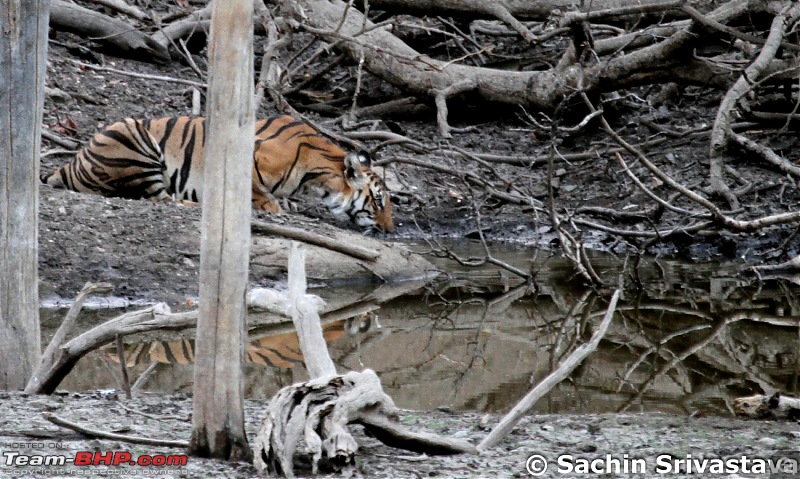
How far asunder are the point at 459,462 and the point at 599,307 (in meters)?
4.49

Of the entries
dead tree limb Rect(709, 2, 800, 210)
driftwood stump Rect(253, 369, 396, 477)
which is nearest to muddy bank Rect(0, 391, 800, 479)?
driftwood stump Rect(253, 369, 396, 477)

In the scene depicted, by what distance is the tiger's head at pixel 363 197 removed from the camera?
34.2 feet

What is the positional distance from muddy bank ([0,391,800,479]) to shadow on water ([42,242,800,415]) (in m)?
0.61

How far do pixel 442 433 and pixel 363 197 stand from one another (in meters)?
6.22

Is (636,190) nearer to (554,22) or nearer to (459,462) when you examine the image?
(554,22)

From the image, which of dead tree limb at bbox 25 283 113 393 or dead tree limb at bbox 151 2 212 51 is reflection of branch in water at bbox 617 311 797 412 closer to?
dead tree limb at bbox 25 283 113 393

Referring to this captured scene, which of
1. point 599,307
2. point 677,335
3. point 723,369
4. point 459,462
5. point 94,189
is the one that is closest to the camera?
point 459,462

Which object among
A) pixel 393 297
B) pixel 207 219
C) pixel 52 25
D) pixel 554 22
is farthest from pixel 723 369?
pixel 52 25

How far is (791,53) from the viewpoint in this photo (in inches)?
401

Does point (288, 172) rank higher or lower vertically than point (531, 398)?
higher

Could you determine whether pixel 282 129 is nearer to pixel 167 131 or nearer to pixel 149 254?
pixel 167 131

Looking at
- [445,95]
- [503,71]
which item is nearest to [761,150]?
[503,71]

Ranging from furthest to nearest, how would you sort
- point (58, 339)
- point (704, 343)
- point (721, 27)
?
point (721, 27) < point (704, 343) < point (58, 339)

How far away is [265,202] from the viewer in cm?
994
